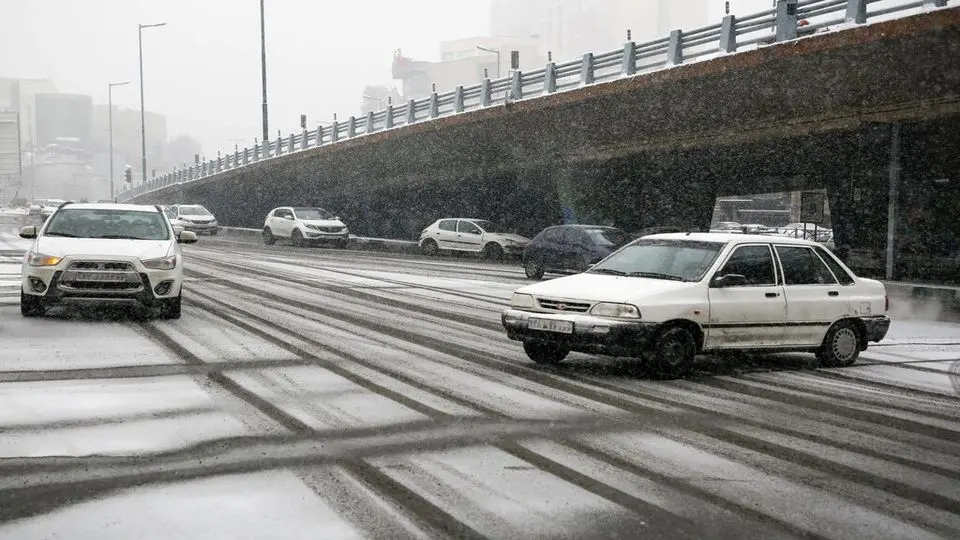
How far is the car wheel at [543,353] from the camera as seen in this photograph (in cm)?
1038

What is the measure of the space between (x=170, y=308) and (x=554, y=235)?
13150 millimetres

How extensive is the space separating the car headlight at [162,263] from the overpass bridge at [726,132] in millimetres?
12338

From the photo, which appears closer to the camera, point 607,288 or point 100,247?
point 607,288

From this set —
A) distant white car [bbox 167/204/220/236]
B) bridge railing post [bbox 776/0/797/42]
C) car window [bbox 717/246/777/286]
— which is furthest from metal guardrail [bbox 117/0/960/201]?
car window [bbox 717/246/777/286]

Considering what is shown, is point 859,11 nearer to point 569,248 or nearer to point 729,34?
point 729,34

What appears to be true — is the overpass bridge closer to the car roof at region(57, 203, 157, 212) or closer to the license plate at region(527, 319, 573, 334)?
the license plate at region(527, 319, 573, 334)

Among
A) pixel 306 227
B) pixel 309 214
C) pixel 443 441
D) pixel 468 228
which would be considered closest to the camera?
pixel 443 441

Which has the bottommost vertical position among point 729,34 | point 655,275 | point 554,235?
point 655,275

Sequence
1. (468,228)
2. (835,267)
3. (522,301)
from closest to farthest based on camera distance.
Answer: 1. (522,301)
2. (835,267)
3. (468,228)

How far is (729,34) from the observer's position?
72.2 feet

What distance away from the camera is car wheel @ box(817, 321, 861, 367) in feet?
35.8

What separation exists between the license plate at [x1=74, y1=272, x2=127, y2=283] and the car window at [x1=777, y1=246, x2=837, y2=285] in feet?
24.8

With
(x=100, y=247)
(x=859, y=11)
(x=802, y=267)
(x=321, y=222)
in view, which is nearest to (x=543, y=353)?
(x=802, y=267)


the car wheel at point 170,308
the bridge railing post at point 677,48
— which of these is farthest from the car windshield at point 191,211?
the car wheel at point 170,308
